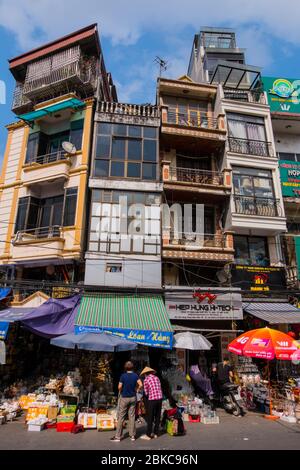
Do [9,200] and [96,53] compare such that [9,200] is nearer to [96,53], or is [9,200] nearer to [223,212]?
[96,53]

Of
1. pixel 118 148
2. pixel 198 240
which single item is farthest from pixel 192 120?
pixel 198 240

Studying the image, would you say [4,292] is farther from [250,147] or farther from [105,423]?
[250,147]

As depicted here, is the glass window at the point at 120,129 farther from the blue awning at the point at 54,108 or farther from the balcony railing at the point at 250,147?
the balcony railing at the point at 250,147

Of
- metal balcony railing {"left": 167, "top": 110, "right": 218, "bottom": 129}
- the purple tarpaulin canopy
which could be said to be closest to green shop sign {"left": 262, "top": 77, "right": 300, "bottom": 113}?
metal balcony railing {"left": 167, "top": 110, "right": 218, "bottom": 129}

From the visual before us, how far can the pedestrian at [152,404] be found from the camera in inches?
274

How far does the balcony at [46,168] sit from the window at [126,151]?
1.62 m

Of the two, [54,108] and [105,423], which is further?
[54,108]

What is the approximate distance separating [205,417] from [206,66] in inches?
890

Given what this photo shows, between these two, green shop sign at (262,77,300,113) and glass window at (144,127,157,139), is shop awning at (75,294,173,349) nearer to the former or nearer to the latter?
glass window at (144,127,157,139)

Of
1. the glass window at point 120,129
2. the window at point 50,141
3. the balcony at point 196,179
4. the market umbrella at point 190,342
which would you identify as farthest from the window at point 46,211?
the market umbrella at point 190,342

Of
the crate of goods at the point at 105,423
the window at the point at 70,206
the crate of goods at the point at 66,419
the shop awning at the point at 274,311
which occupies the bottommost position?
the crate of goods at the point at 105,423

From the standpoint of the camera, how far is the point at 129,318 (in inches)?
440

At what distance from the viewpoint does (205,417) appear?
8500 millimetres

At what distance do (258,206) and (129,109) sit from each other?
9.01m
